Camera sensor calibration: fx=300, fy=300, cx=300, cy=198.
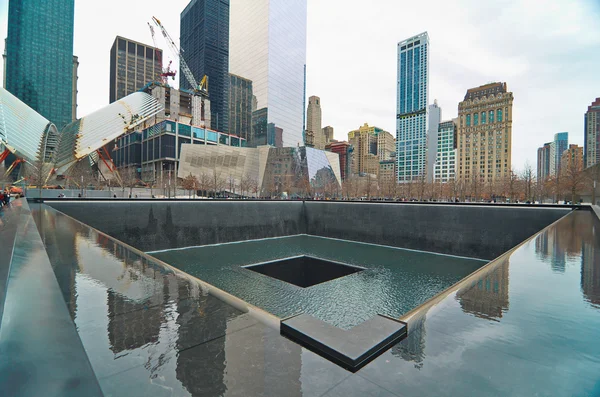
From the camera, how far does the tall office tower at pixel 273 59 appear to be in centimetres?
6544

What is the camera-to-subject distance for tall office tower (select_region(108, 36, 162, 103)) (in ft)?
390

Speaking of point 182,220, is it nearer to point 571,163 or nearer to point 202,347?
point 202,347

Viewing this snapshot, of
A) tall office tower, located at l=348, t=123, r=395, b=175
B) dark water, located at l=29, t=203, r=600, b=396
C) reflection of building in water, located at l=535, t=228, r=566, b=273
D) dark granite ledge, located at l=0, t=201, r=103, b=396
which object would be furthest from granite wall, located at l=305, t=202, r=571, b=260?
tall office tower, located at l=348, t=123, r=395, b=175

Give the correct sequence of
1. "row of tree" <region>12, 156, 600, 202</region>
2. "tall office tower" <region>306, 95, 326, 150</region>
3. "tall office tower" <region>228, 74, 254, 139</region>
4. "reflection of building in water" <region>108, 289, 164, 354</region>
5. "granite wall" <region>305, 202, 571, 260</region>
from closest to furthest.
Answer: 1. "reflection of building in water" <region>108, 289, 164, 354</region>
2. "granite wall" <region>305, 202, 571, 260</region>
3. "row of tree" <region>12, 156, 600, 202</region>
4. "tall office tower" <region>228, 74, 254, 139</region>
5. "tall office tower" <region>306, 95, 326, 150</region>

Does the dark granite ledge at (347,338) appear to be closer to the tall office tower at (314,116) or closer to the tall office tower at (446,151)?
the tall office tower at (446,151)

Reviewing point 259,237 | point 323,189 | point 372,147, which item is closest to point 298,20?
point 323,189

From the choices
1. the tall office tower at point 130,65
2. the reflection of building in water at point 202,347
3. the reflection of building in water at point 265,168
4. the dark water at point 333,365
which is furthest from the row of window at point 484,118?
the tall office tower at point 130,65

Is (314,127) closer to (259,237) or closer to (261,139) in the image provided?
(261,139)

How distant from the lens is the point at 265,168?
5997 centimetres

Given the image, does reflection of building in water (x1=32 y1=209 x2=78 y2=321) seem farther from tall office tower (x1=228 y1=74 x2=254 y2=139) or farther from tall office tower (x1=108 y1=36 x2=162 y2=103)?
tall office tower (x1=108 y1=36 x2=162 y2=103)

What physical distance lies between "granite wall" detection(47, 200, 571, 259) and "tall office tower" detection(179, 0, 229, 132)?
321ft

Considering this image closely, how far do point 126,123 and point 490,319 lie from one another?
52.7 meters

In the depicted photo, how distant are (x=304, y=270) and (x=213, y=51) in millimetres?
119775

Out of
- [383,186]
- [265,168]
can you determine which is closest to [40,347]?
[383,186]
